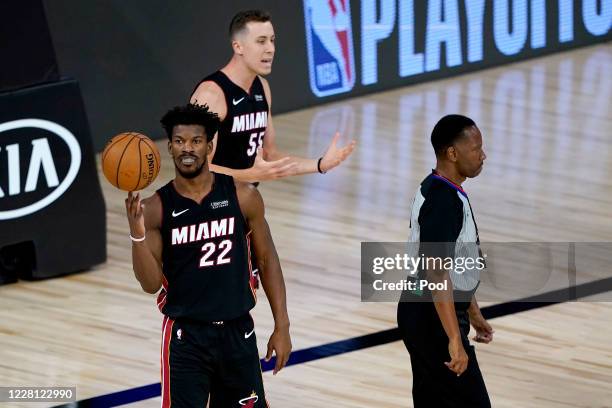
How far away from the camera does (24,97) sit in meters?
9.24

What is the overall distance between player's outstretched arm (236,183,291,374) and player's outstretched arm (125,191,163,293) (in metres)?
0.38

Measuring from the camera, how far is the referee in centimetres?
574

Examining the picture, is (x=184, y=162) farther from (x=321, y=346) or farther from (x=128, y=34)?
(x=128, y=34)

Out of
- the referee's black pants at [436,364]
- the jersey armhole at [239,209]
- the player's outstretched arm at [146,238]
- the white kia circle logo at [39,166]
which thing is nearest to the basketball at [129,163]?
the player's outstretched arm at [146,238]

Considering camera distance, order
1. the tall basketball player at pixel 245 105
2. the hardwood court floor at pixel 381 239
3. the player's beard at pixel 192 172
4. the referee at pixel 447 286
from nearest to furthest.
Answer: the player's beard at pixel 192 172
the referee at pixel 447 286
the tall basketball player at pixel 245 105
the hardwood court floor at pixel 381 239

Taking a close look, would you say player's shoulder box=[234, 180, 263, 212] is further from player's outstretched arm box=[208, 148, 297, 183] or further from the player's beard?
player's outstretched arm box=[208, 148, 297, 183]

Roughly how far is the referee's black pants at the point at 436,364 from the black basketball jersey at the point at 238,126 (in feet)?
6.46

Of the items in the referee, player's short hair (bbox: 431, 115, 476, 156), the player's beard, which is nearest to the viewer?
the player's beard

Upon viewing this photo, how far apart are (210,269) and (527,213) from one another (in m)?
5.91

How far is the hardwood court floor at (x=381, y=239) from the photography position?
777 centimetres

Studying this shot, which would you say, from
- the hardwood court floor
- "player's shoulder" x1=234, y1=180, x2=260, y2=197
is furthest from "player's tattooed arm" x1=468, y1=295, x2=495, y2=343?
the hardwood court floor

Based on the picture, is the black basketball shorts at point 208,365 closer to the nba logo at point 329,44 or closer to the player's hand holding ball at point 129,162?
the player's hand holding ball at point 129,162

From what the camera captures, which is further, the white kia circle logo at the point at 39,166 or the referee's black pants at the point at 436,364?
the white kia circle logo at the point at 39,166

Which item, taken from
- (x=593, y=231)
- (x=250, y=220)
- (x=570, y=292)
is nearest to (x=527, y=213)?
(x=593, y=231)
